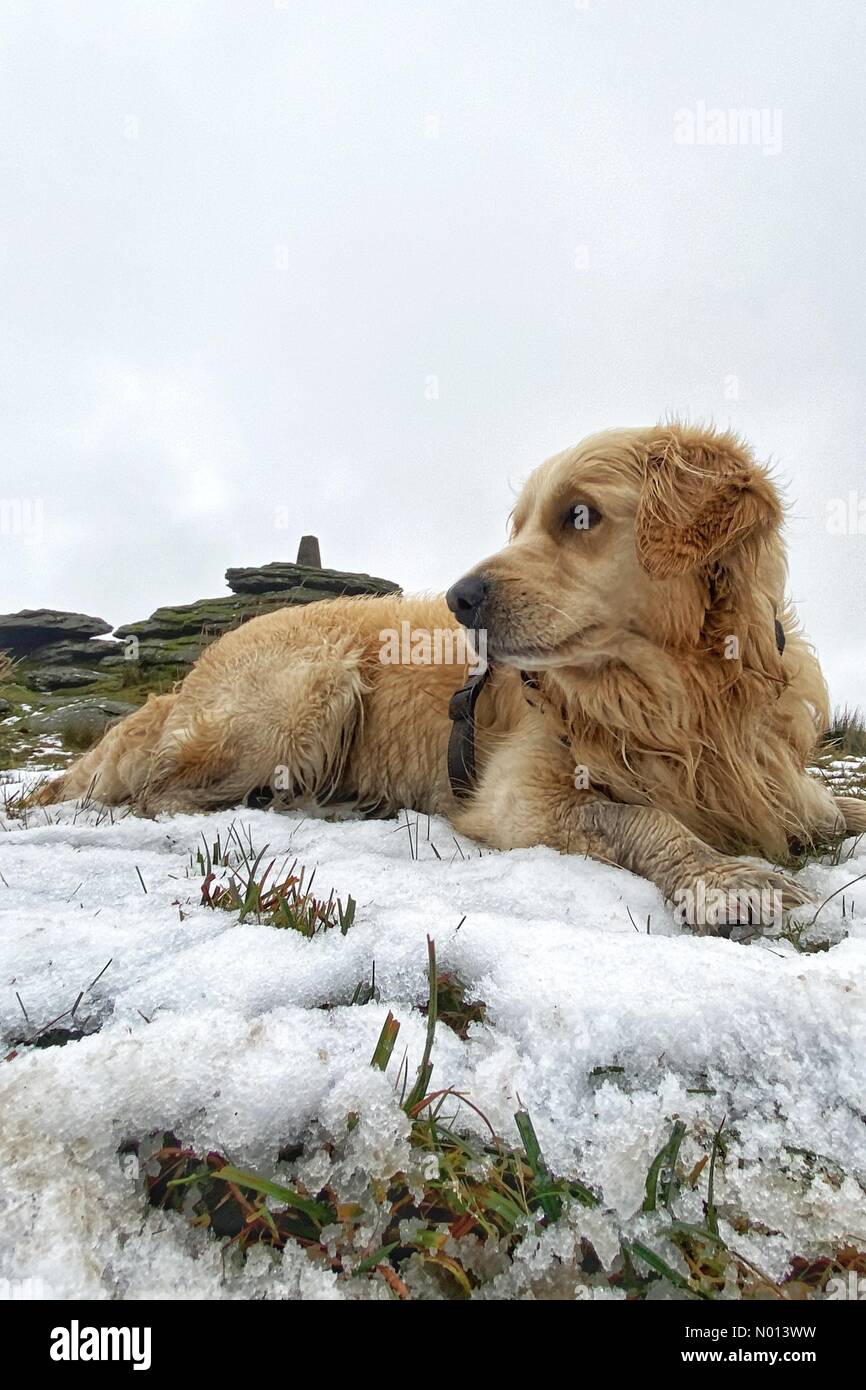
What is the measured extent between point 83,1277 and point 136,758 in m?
3.88

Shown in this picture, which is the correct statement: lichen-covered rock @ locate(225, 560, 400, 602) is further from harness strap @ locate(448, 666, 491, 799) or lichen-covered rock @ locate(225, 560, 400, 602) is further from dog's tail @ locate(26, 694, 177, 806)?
harness strap @ locate(448, 666, 491, 799)

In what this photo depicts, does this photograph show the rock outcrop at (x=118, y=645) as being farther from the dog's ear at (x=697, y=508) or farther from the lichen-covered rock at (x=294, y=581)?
the dog's ear at (x=697, y=508)

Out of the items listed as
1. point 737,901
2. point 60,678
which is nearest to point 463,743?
point 737,901

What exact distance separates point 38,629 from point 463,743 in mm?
22336

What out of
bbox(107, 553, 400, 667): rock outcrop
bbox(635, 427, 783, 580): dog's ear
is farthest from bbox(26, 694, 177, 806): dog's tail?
bbox(107, 553, 400, 667): rock outcrop

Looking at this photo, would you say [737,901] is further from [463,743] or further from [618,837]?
[463,743]

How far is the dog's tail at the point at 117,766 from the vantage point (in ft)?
14.3

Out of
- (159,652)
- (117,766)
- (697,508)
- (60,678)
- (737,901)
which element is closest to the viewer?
(737,901)

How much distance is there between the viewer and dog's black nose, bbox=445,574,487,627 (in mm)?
3070

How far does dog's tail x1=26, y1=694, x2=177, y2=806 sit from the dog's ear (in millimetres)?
3186

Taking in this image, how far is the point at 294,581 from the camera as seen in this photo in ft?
72.7

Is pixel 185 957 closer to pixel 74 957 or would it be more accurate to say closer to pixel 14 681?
pixel 74 957

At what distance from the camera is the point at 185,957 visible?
59.6 inches
